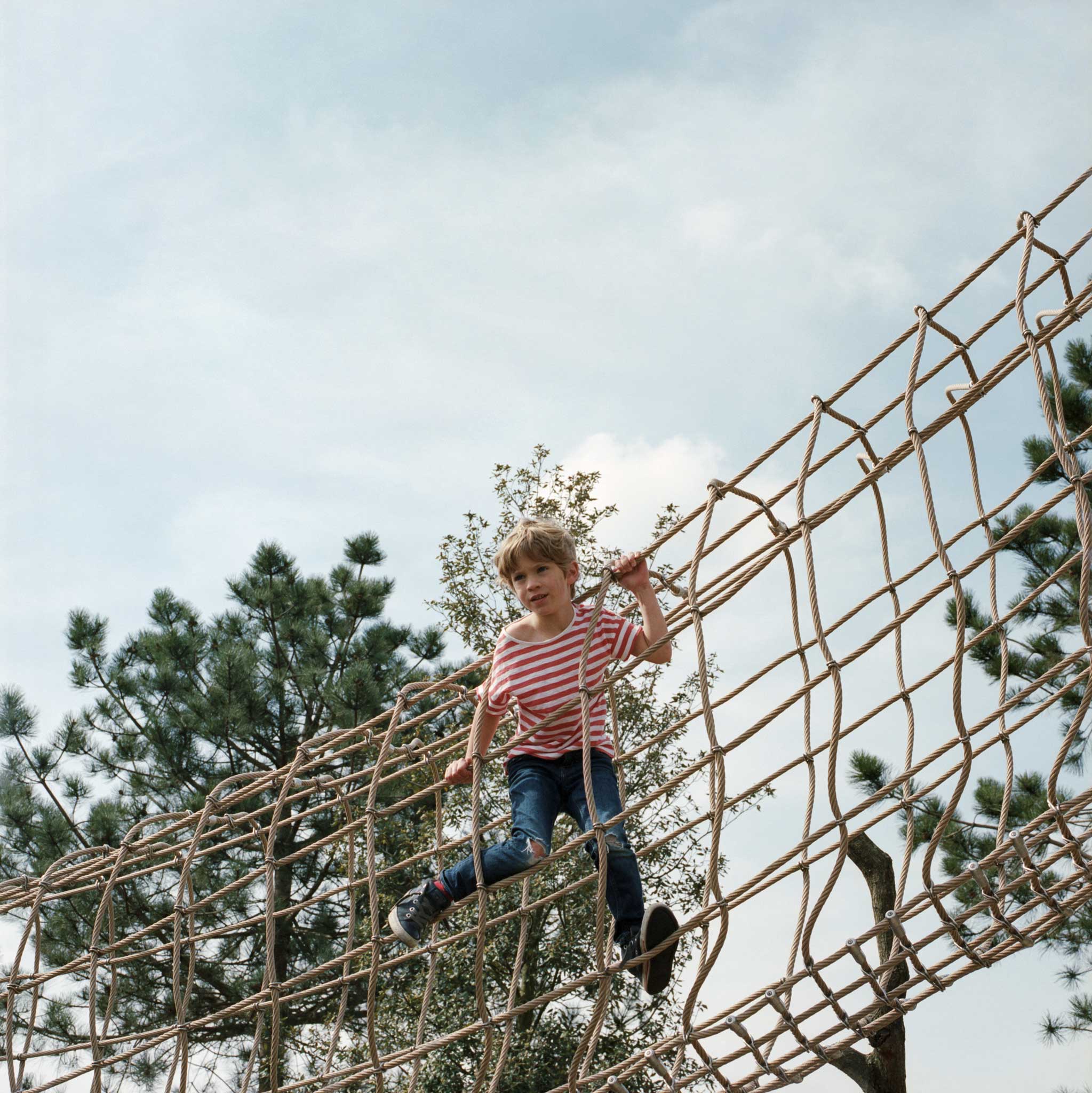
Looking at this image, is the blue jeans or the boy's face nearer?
the blue jeans

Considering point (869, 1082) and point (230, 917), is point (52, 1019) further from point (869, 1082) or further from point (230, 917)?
point (869, 1082)

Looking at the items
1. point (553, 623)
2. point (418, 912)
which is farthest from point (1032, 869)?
point (418, 912)

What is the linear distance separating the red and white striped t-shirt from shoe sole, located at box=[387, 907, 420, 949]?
1.05 feet

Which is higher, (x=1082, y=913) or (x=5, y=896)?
(x=5, y=896)

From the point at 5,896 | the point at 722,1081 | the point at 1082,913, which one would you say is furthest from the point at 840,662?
the point at 1082,913

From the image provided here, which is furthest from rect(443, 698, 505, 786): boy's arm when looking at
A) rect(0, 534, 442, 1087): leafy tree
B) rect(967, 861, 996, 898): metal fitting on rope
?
rect(0, 534, 442, 1087): leafy tree

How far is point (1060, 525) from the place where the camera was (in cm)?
516

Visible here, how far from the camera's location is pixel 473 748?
6.18ft

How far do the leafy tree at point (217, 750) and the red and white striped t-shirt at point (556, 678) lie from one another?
395 cm

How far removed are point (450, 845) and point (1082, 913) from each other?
3561mm

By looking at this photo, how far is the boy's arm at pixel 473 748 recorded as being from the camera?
192 cm

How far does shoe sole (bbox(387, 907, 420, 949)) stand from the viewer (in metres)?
1.87

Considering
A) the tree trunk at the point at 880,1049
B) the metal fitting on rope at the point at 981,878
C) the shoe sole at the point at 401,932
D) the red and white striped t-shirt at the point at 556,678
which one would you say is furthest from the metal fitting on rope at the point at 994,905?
the tree trunk at the point at 880,1049

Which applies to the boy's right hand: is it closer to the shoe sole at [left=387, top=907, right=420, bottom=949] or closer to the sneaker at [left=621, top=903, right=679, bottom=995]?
the shoe sole at [left=387, top=907, right=420, bottom=949]
